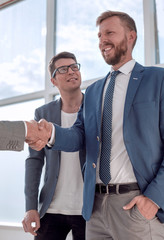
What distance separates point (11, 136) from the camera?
1.38m

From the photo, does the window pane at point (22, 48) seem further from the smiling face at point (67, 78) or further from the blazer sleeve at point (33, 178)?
the blazer sleeve at point (33, 178)

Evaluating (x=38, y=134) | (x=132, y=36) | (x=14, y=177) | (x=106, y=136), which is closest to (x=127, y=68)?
(x=132, y=36)

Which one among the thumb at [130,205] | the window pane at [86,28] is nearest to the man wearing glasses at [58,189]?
the thumb at [130,205]

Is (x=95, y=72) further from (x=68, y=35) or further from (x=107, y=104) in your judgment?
(x=107, y=104)

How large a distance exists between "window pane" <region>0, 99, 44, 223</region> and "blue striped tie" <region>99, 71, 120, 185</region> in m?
2.00

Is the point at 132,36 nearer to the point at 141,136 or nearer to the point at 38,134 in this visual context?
the point at 141,136

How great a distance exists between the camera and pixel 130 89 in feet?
4.75

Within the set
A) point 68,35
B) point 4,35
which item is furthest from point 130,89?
point 4,35

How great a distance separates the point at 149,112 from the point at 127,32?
525 millimetres

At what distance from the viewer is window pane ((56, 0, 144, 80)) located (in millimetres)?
2955

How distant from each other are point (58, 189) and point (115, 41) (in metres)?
0.99

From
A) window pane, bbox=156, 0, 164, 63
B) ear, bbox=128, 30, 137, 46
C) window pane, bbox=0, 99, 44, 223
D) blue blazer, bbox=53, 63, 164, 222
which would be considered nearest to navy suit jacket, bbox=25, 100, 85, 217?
blue blazer, bbox=53, 63, 164, 222

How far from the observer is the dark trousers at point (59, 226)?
1879mm

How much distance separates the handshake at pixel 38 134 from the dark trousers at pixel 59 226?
62 centimetres
